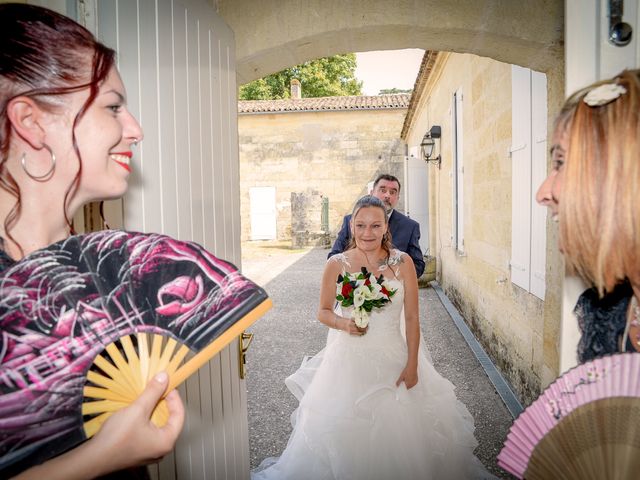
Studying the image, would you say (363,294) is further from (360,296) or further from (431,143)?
(431,143)

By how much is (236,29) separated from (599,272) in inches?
97.5

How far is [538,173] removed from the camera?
3.50m

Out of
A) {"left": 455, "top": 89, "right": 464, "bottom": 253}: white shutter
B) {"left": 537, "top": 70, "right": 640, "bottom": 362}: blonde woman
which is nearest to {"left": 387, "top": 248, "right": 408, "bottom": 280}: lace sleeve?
{"left": 537, "top": 70, "right": 640, "bottom": 362}: blonde woman

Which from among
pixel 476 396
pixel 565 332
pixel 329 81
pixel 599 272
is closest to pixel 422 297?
pixel 476 396

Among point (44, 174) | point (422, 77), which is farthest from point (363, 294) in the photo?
point (422, 77)

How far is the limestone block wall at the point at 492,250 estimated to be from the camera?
147 inches

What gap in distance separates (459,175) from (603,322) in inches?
235

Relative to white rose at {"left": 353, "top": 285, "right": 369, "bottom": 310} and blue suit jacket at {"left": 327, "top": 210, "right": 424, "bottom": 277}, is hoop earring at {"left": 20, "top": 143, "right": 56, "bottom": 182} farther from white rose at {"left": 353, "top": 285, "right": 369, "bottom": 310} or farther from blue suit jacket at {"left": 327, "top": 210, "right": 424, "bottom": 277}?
blue suit jacket at {"left": 327, "top": 210, "right": 424, "bottom": 277}

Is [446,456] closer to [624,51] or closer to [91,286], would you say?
[624,51]

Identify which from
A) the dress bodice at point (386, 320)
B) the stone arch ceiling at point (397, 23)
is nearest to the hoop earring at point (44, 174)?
the stone arch ceiling at point (397, 23)

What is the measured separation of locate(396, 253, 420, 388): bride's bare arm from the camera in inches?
115

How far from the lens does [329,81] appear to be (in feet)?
93.2

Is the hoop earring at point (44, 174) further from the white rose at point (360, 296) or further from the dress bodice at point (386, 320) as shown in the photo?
the dress bodice at point (386, 320)

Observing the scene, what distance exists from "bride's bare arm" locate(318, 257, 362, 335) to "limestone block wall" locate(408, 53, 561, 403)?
1.43 metres
